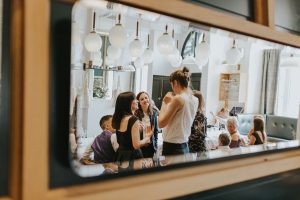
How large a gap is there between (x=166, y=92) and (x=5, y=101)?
3.48m

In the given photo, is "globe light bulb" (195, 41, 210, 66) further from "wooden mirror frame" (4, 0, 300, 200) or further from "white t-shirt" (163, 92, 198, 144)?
"wooden mirror frame" (4, 0, 300, 200)

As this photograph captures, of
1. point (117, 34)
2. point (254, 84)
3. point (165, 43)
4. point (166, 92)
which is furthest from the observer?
point (254, 84)

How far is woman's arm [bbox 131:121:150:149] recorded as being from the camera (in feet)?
4.69

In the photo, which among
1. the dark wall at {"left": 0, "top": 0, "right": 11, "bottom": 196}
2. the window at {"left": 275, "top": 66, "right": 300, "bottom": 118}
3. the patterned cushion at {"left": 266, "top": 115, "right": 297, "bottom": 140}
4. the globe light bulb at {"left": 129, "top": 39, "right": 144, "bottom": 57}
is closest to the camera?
the dark wall at {"left": 0, "top": 0, "right": 11, "bottom": 196}

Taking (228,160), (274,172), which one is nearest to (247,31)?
(228,160)

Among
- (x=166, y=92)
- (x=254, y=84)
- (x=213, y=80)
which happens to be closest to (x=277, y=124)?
(x=254, y=84)

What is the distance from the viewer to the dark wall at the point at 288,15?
93 centimetres

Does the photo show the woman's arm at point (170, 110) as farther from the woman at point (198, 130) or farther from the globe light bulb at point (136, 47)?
the globe light bulb at point (136, 47)

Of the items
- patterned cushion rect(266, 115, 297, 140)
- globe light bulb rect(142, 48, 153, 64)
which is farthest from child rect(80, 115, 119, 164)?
patterned cushion rect(266, 115, 297, 140)

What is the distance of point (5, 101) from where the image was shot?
0.44 m

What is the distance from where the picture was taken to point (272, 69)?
5375mm

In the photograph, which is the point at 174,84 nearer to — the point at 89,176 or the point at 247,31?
the point at 247,31

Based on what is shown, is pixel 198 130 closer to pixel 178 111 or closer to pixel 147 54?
pixel 178 111

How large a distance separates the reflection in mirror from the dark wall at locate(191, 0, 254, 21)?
59 mm
